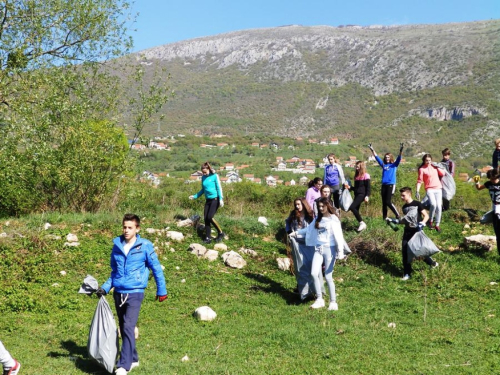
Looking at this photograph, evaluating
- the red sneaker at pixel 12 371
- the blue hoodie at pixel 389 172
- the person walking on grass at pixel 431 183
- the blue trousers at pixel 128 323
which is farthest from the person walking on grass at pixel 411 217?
the red sneaker at pixel 12 371

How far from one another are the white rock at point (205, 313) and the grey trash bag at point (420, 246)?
3959mm

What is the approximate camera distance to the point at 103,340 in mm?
4953

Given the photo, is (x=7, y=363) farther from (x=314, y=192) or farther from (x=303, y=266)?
(x=314, y=192)

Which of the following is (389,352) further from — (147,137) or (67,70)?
(67,70)

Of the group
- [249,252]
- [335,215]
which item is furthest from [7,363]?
[249,252]

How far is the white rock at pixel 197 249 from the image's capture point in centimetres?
995

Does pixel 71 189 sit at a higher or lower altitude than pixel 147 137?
lower

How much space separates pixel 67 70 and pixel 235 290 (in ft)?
33.1

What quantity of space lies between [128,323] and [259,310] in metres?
2.80

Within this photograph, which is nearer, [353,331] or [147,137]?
[353,331]

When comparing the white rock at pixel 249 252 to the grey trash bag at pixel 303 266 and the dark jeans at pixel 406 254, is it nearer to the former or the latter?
the grey trash bag at pixel 303 266

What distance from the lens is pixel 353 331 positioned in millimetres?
6113

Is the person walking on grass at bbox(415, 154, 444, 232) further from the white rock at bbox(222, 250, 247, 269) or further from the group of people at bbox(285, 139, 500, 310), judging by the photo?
the white rock at bbox(222, 250, 247, 269)

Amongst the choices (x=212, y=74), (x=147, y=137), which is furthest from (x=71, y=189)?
(x=212, y=74)
